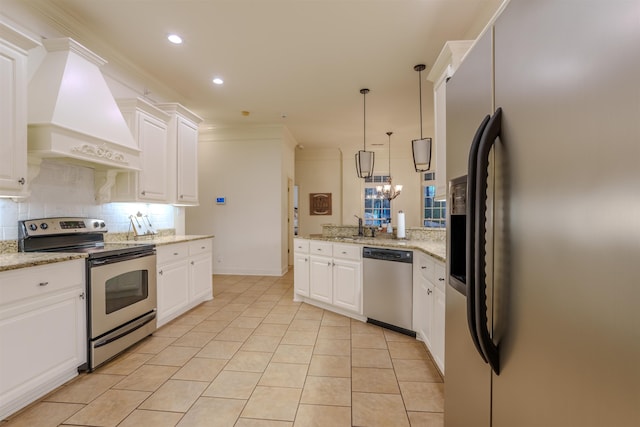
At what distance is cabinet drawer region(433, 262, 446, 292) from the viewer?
215cm

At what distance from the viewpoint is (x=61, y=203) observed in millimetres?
2723

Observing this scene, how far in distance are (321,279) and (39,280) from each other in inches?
104

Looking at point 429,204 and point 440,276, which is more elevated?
point 429,204

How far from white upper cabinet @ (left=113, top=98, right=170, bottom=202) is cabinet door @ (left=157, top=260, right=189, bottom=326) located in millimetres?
854

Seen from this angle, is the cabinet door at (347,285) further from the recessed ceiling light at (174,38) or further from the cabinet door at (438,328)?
the recessed ceiling light at (174,38)

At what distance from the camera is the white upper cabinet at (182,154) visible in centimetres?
387

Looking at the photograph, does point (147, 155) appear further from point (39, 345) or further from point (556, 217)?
point (556, 217)

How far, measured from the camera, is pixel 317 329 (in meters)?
3.16

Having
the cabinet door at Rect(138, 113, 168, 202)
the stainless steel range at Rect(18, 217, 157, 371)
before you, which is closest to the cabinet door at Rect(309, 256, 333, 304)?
the stainless steel range at Rect(18, 217, 157, 371)

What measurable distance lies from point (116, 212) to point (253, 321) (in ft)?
6.43

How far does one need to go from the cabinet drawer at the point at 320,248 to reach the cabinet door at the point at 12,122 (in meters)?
2.74

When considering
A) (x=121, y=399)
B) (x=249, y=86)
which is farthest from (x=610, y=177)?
(x=249, y=86)

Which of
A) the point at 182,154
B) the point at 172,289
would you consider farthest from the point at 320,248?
the point at 182,154

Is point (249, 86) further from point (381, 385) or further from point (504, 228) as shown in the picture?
point (504, 228)
